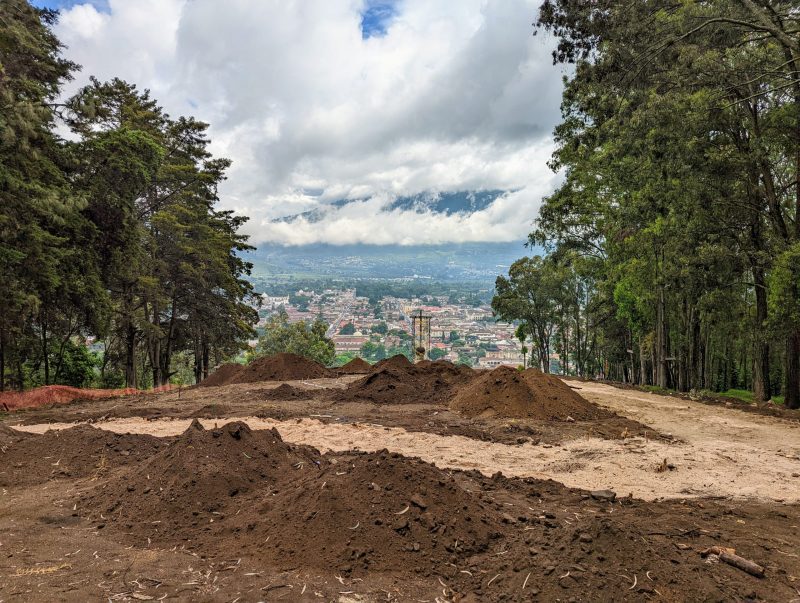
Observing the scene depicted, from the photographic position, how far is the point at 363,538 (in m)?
4.29

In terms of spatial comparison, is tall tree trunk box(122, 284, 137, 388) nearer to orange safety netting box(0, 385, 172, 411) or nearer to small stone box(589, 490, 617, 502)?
orange safety netting box(0, 385, 172, 411)

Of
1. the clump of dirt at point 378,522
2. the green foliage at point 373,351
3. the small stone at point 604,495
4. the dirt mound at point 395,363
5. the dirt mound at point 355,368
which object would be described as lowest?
the green foliage at point 373,351

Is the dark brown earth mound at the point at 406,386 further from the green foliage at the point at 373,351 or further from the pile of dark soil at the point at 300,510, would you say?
the green foliage at the point at 373,351

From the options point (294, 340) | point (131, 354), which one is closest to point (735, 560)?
point (131, 354)

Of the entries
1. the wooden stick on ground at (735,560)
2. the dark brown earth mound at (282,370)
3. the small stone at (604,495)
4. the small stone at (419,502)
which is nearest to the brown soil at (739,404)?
the small stone at (604,495)

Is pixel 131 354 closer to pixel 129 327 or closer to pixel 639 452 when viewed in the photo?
pixel 129 327

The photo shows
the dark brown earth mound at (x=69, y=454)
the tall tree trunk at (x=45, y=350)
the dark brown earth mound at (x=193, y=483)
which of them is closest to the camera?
the dark brown earth mound at (x=193, y=483)

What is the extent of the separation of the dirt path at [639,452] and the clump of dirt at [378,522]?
110 inches

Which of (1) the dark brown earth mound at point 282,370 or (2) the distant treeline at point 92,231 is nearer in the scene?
(2) the distant treeline at point 92,231

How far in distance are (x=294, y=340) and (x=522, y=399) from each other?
83.7 feet

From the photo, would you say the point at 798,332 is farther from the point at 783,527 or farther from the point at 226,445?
the point at 226,445

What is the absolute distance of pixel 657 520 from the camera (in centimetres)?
467

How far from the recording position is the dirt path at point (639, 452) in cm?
675

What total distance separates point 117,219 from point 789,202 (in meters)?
22.4
